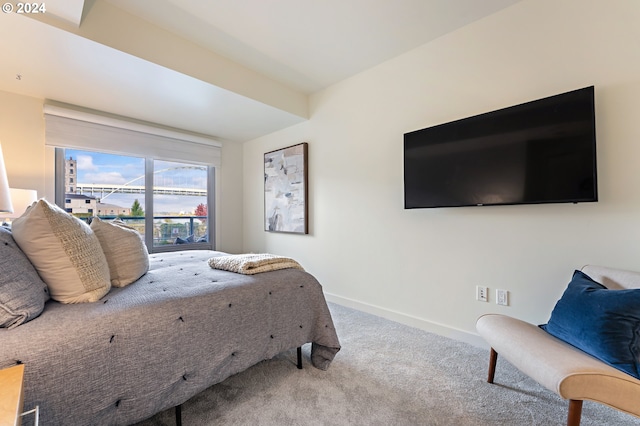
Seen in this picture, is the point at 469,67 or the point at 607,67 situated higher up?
the point at 469,67

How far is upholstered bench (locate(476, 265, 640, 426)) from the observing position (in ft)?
3.39

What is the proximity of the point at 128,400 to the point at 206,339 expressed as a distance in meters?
0.34

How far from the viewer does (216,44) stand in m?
2.46

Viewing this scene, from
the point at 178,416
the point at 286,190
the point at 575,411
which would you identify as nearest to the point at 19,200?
the point at 178,416

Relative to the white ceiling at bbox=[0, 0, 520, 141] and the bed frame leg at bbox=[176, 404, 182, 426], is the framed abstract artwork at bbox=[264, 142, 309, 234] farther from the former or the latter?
the bed frame leg at bbox=[176, 404, 182, 426]

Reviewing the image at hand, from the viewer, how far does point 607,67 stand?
1.67 meters

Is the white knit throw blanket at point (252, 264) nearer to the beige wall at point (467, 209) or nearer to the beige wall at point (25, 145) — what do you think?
the beige wall at point (467, 209)

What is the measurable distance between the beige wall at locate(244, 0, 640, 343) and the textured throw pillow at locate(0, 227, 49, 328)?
8.02 feet

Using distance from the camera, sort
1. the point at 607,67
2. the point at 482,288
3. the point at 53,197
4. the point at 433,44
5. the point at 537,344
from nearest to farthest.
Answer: the point at 537,344 < the point at 607,67 < the point at 482,288 < the point at 433,44 < the point at 53,197

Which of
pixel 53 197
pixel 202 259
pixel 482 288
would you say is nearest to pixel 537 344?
pixel 482 288

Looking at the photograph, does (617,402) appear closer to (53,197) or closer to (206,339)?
(206,339)

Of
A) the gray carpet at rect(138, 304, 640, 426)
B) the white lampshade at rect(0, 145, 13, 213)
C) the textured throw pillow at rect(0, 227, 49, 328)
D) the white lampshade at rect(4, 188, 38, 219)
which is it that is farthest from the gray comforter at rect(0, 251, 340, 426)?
the white lampshade at rect(4, 188, 38, 219)

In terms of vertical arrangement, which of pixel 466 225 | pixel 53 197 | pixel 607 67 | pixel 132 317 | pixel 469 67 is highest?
pixel 469 67

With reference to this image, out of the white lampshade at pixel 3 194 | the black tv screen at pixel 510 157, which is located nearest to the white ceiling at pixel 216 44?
the black tv screen at pixel 510 157
